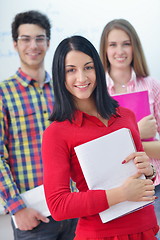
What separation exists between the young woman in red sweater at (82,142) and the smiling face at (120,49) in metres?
0.59

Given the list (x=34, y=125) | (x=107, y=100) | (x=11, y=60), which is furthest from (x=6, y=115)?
(x=11, y=60)

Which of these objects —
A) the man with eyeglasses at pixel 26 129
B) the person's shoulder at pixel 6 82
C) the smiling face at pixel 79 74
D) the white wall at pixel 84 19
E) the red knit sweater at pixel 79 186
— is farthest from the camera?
the white wall at pixel 84 19

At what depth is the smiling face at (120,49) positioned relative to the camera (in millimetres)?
1606

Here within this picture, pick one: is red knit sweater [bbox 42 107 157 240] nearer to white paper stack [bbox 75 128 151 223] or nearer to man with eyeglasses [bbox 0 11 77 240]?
white paper stack [bbox 75 128 151 223]

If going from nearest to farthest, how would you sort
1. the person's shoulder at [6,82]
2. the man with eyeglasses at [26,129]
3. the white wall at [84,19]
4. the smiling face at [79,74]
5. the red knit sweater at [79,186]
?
1. the red knit sweater at [79,186]
2. the smiling face at [79,74]
3. the man with eyeglasses at [26,129]
4. the person's shoulder at [6,82]
5. the white wall at [84,19]

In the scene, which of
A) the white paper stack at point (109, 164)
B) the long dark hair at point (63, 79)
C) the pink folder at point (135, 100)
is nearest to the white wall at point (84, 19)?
the pink folder at point (135, 100)

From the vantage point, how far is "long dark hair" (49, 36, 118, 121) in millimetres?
988

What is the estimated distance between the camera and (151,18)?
8.01 feet

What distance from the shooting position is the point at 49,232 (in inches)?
57.4

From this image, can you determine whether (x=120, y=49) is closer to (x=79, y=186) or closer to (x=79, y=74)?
(x=79, y=74)

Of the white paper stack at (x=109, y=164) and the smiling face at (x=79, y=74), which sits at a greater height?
the smiling face at (x=79, y=74)

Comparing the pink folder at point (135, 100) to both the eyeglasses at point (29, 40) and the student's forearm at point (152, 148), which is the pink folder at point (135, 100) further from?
the eyeglasses at point (29, 40)

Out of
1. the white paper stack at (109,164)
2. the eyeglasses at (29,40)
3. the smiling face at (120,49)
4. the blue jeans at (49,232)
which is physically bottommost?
the blue jeans at (49,232)

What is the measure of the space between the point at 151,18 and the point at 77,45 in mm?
1614
